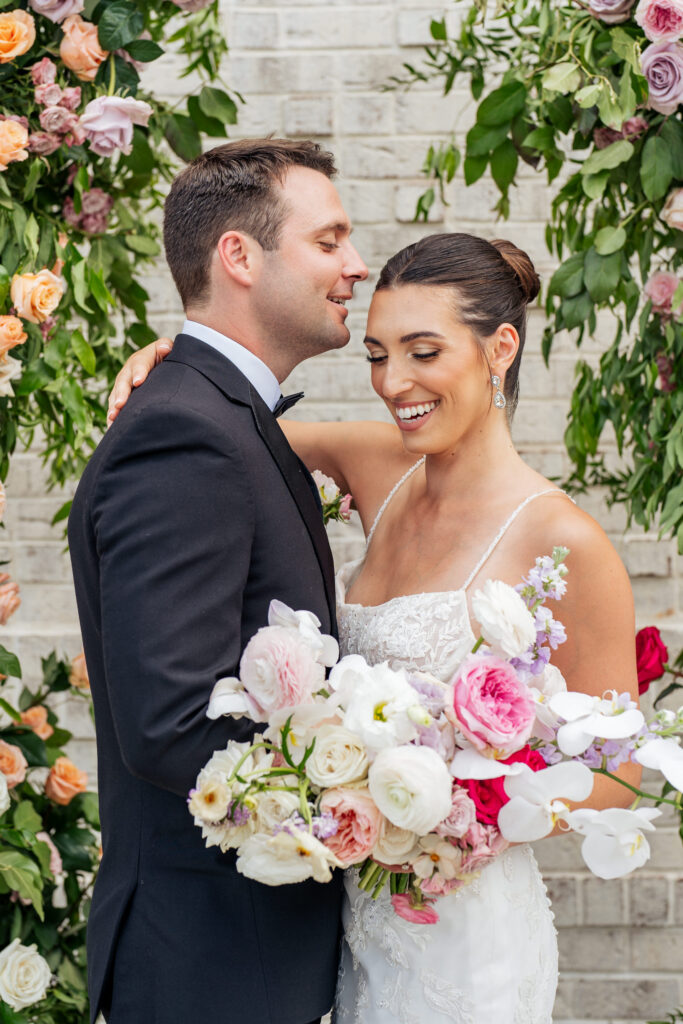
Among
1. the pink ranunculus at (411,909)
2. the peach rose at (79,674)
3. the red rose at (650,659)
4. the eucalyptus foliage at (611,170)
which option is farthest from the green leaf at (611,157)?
the peach rose at (79,674)

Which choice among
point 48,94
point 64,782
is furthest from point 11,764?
point 48,94

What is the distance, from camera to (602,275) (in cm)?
185

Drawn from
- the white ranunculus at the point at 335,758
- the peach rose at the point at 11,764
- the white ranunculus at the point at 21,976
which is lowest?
the white ranunculus at the point at 21,976

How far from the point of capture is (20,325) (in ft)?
5.70

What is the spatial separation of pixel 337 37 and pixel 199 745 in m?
1.98

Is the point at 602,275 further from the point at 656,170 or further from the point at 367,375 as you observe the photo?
the point at 367,375

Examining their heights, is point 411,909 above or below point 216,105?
below

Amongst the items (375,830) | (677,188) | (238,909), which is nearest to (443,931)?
(238,909)

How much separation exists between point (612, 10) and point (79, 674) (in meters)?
1.61

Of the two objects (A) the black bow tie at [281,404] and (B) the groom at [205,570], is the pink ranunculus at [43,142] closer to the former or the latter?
(B) the groom at [205,570]


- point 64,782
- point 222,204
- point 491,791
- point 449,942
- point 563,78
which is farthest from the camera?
point 64,782

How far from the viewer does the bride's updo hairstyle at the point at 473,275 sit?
67.9 inches

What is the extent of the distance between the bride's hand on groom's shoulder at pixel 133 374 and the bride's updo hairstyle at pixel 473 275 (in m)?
0.38

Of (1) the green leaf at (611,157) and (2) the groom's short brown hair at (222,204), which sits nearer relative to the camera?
(2) the groom's short brown hair at (222,204)
